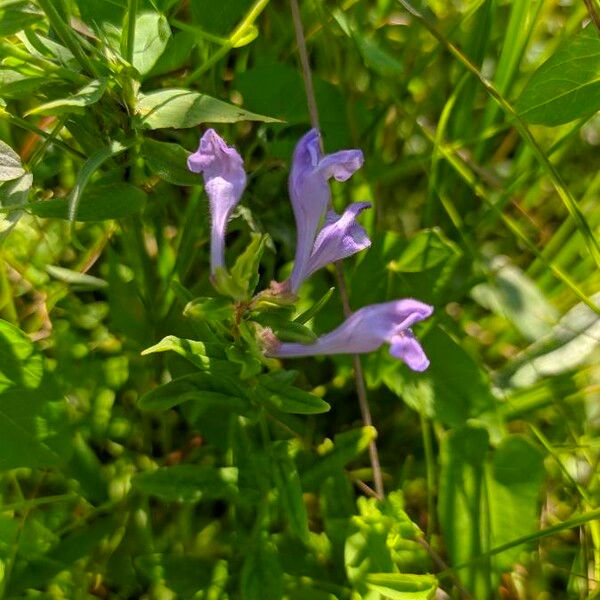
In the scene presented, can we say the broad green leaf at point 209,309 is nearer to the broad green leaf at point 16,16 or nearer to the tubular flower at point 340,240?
the tubular flower at point 340,240

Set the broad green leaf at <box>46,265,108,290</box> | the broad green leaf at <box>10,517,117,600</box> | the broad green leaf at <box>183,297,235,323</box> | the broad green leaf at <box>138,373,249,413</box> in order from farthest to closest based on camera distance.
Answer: the broad green leaf at <box>46,265,108,290</box> → the broad green leaf at <box>10,517,117,600</box> → the broad green leaf at <box>138,373,249,413</box> → the broad green leaf at <box>183,297,235,323</box>

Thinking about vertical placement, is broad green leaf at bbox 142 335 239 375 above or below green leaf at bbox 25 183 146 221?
below

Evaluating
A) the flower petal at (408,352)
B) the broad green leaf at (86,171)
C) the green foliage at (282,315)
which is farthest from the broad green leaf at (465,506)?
the broad green leaf at (86,171)

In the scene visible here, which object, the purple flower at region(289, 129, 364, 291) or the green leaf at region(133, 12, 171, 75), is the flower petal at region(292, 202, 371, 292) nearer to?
the purple flower at region(289, 129, 364, 291)

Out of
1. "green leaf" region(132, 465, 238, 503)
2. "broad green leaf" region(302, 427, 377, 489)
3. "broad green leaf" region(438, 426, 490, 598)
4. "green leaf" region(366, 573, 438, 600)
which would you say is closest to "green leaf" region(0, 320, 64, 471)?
"green leaf" region(132, 465, 238, 503)

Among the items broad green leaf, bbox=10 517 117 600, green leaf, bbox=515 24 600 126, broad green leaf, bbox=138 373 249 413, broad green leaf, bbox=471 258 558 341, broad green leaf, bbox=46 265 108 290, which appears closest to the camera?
broad green leaf, bbox=138 373 249 413

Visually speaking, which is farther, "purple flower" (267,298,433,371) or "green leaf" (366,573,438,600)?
"green leaf" (366,573,438,600)
